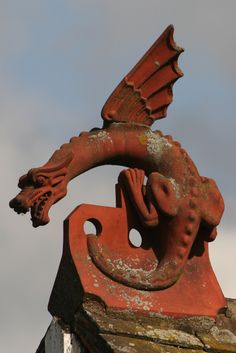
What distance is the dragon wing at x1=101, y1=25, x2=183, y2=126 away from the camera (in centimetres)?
887

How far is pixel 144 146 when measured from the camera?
8.88m

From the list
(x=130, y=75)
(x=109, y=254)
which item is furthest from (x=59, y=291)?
(x=130, y=75)

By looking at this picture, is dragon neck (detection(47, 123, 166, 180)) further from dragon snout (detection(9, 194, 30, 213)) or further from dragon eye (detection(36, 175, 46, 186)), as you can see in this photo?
dragon snout (detection(9, 194, 30, 213))

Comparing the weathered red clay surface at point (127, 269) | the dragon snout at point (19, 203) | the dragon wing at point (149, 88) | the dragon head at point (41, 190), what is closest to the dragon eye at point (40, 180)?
the dragon head at point (41, 190)

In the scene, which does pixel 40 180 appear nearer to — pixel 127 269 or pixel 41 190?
pixel 41 190

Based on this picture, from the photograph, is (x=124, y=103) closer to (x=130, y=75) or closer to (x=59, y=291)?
(x=130, y=75)

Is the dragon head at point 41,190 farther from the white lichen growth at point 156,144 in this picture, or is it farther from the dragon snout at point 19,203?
the white lichen growth at point 156,144

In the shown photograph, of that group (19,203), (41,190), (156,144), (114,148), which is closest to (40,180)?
(41,190)

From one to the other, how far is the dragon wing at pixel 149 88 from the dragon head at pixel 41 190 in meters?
0.55

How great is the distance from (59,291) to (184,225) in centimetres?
90

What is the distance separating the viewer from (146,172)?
8.93 metres

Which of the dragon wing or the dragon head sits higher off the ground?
the dragon wing

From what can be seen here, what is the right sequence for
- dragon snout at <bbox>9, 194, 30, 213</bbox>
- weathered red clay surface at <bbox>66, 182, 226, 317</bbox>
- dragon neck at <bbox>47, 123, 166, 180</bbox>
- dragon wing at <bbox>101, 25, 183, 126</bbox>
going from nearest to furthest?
weathered red clay surface at <bbox>66, 182, 226, 317</bbox>, dragon snout at <bbox>9, 194, 30, 213</bbox>, dragon neck at <bbox>47, 123, 166, 180</bbox>, dragon wing at <bbox>101, 25, 183, 126</bbox>

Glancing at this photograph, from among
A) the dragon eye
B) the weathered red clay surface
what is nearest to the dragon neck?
the dragon eye
